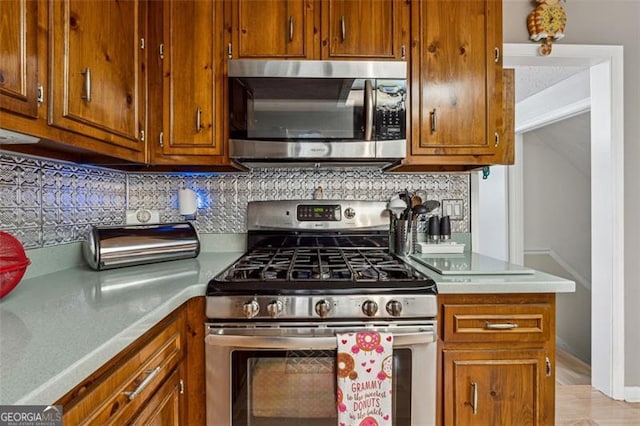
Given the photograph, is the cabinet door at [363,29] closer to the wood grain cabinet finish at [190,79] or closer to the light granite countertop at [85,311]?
the wood grain cabinet finish at [190,79]

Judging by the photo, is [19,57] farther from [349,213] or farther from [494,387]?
[494,387]

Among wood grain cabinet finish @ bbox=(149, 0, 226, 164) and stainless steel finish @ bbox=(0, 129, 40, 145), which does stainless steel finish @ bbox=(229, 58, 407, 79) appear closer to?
wood grain cabinet finish @ bbox=(149, 0, 226, 164)

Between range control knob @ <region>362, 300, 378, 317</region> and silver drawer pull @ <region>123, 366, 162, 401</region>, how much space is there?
661 mm

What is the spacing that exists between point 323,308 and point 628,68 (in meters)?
2.44

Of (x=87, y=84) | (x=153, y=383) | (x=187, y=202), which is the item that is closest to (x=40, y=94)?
(x=87, y=84)

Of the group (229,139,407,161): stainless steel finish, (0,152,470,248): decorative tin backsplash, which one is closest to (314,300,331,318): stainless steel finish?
(229,139,407,161): stainless steel finish

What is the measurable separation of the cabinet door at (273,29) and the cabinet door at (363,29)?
0.08m

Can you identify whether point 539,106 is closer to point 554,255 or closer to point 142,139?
point 554,255

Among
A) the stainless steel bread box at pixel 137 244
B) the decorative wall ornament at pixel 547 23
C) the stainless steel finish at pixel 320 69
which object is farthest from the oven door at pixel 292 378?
the decorative wall ornament at pixel 547 23

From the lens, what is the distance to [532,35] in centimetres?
216

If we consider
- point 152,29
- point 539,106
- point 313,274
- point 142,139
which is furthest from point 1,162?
point 539,106

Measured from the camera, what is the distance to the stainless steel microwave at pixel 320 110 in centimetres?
164

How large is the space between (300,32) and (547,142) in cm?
344

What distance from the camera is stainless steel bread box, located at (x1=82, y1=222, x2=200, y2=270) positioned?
4.74 feet
